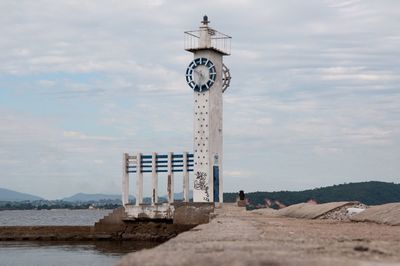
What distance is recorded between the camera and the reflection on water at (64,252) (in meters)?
33.4

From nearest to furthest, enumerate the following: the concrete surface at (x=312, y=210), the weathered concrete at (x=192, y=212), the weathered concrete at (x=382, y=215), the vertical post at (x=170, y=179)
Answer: the weathered concrete at (x=382, y=215)
the concrete surface at (x=312, y=210)
the weathered concrete at (x=192, y=212)
the vertical post at (x=170, y=179)

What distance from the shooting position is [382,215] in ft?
95.0

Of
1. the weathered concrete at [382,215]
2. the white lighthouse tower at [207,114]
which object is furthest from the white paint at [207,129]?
the weathered concrete at [382,215]

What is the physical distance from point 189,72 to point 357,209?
1778cm

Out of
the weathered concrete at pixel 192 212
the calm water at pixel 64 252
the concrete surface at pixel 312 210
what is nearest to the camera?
the calm water at pixel 64 252

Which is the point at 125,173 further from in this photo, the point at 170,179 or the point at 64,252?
the point at 64,252

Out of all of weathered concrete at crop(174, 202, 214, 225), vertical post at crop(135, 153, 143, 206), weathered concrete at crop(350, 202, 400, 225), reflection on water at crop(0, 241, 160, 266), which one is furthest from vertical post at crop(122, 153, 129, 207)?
weathered concrete at crop(350, 202, 400, 225)

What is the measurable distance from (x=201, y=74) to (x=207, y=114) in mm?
2933

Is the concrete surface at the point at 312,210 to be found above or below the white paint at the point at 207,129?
below

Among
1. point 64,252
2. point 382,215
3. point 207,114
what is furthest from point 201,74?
point 382,215

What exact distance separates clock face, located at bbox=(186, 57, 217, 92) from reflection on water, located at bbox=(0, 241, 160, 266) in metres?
11.5

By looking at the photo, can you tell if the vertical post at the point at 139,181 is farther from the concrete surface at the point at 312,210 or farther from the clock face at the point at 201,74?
the concrete surface at the point at 312,210

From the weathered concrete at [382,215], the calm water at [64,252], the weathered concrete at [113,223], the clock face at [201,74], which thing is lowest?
the calm water at [64,252]

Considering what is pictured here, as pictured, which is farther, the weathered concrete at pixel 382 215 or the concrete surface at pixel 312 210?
the concrete surface at pixel 312 210
